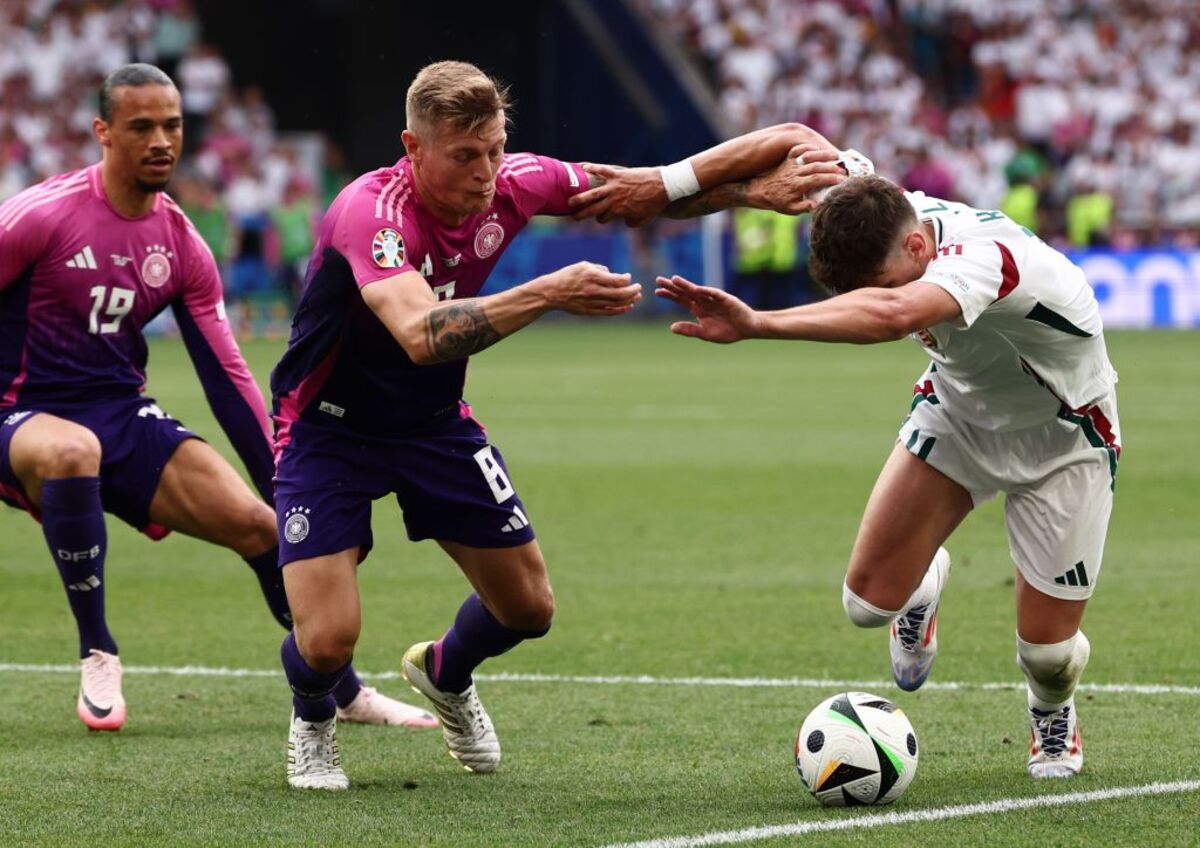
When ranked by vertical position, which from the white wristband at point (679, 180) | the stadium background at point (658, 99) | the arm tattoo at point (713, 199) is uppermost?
the white wristband at point (679, 180)

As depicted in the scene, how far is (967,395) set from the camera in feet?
20.5

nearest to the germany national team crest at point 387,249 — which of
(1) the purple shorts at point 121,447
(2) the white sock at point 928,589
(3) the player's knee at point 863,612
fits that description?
(3) the player's knee at point 863,612

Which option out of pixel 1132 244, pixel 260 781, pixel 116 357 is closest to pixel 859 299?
pixel 260 781

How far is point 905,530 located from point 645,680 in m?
1.74

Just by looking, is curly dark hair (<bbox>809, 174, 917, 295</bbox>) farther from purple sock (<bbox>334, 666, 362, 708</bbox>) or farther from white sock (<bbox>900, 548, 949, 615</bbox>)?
purple sock (<bbox>334, 666, 362, 708</bbox>)

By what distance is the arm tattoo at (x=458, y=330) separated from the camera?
531 centimetres

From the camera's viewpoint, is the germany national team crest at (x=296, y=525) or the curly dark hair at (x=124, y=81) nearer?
the germany national team crest at (x=296, y=525)

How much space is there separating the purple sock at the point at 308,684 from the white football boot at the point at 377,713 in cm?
105

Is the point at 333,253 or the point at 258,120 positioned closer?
the point at 333,253

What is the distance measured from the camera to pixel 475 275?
6.10m

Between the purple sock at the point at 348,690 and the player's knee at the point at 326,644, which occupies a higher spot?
the player's knee at the point at 326,644

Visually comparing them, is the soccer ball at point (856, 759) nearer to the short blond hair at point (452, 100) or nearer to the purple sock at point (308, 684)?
the purple sock at point (308, 684)

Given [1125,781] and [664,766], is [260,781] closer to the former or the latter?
[664,766]

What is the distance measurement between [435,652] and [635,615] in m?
2.91
